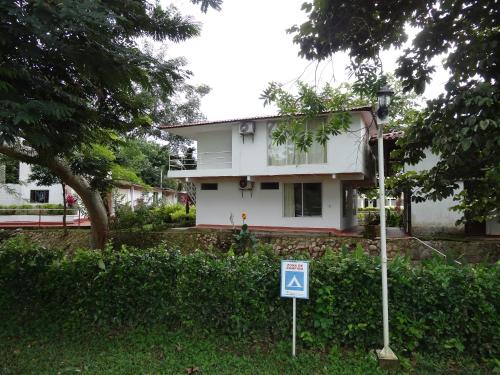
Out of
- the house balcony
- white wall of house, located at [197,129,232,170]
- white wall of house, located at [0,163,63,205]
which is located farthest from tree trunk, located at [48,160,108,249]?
white wall of house, located at [0,163,63,205]

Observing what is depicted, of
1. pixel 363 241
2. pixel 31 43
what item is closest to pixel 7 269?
pixel 31 43

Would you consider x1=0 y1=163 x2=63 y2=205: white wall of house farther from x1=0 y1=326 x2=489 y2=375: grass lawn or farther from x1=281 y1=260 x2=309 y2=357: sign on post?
x1=281 y1=260 x2=309 y2=357: sign on post

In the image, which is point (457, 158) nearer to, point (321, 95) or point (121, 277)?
point (321, 95)

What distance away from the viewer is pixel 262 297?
177 inches

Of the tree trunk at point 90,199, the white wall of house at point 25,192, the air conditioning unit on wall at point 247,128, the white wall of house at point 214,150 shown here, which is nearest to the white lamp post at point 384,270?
the tree trunk at point 90,199

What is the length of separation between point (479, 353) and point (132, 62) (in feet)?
17.3

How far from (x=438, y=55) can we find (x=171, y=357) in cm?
647

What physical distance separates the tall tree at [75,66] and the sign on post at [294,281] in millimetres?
2912

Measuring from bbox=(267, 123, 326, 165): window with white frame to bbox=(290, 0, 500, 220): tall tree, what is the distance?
297 inches

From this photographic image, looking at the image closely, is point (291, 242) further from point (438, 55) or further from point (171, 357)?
point (171, 357)

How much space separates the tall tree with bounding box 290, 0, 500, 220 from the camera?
4730 mm

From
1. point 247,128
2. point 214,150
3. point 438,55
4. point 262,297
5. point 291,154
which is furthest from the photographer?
point 214,150

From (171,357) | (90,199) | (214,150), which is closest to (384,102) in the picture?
(171,357)

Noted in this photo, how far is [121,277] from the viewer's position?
16.2 feet
